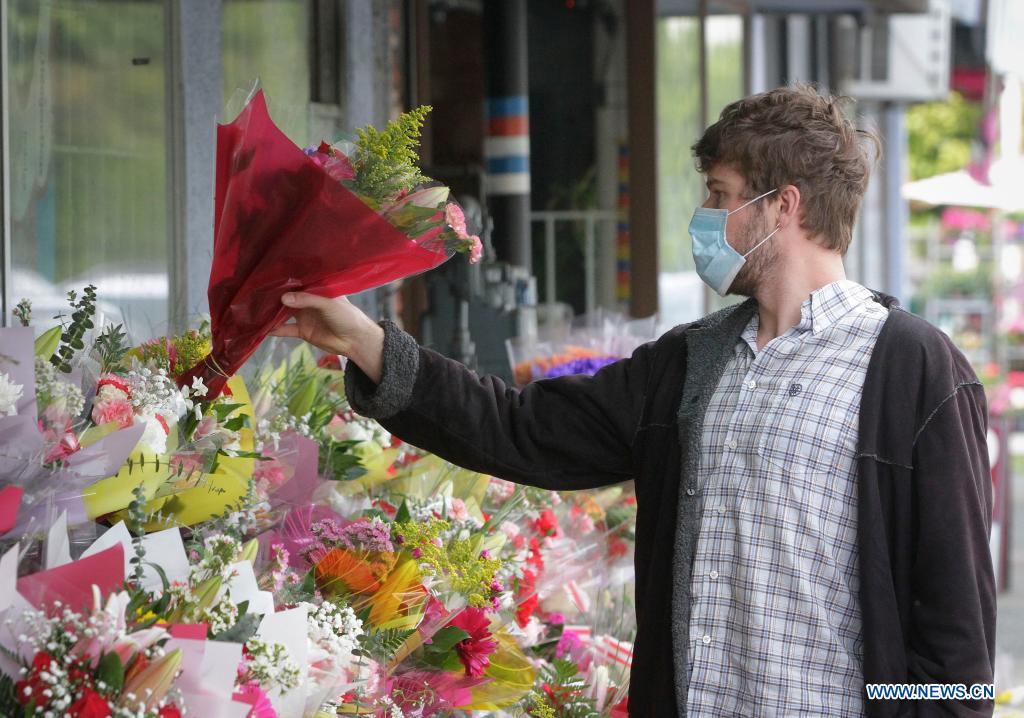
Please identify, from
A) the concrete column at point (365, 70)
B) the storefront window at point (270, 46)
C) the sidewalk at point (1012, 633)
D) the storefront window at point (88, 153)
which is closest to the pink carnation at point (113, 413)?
the storefront window at point (88, 153)

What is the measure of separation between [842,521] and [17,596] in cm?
128

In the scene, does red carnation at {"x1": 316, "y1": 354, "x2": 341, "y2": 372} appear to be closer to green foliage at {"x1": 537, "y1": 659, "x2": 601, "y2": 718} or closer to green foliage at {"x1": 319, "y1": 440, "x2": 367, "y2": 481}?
green foliage at {"x1": 319, "y1": 440, "x2": 367, "y2": 481}

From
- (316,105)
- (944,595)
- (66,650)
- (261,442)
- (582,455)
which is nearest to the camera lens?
(66,650)

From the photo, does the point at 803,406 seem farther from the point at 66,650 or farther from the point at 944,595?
the point at 66,650

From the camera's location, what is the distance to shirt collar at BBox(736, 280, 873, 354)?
2348 mm

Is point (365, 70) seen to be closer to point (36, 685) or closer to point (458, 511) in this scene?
point (458, 511)

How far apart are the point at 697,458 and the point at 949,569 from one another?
1.51ft

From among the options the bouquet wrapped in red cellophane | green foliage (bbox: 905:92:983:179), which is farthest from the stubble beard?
green foliage (bbox: 905:92:983:179)

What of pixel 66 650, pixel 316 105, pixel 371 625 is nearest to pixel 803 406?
pixel 371 625

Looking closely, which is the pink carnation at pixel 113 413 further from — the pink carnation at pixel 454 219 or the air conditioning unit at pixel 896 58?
the air conditioning unit at pixel 896 58

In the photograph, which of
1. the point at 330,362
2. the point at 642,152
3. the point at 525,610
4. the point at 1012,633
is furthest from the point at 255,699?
the point at 1012,633

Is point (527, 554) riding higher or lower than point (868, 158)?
lower

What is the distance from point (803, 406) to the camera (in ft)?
7.43

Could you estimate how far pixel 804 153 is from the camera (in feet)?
7.82
